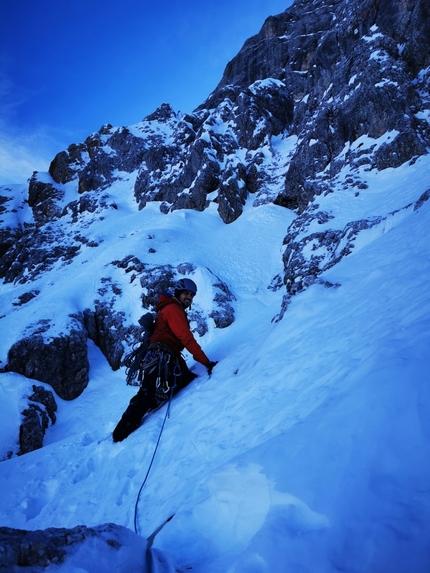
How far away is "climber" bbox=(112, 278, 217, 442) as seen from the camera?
5957 mm

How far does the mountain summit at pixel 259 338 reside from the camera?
1.93 metres

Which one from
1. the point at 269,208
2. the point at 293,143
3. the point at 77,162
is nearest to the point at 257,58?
the point at 293,143

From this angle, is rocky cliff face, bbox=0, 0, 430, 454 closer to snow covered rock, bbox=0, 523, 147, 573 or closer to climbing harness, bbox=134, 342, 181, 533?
climbing harness, bbox=134, 342, 181, 533

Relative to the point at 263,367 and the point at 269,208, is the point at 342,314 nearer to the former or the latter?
the point at 263,367

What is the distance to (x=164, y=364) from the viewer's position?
6.24 m

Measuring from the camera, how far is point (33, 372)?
18062 mm

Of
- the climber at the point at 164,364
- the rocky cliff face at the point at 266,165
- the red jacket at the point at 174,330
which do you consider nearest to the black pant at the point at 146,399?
the climber at the point at 164,364

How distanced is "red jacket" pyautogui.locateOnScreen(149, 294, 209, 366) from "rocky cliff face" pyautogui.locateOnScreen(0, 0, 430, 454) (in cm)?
259

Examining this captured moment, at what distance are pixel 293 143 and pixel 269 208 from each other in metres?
13.1

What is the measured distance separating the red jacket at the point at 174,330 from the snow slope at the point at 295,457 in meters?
0.74

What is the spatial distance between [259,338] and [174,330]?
216 cm

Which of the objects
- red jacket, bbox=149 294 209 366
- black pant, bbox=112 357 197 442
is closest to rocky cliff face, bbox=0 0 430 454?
red jacket, bbox=149 294 209 366

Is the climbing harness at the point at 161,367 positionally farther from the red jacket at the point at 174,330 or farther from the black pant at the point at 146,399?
the red jacket at the point at 174,330

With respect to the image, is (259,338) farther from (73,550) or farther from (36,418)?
(36,418)
